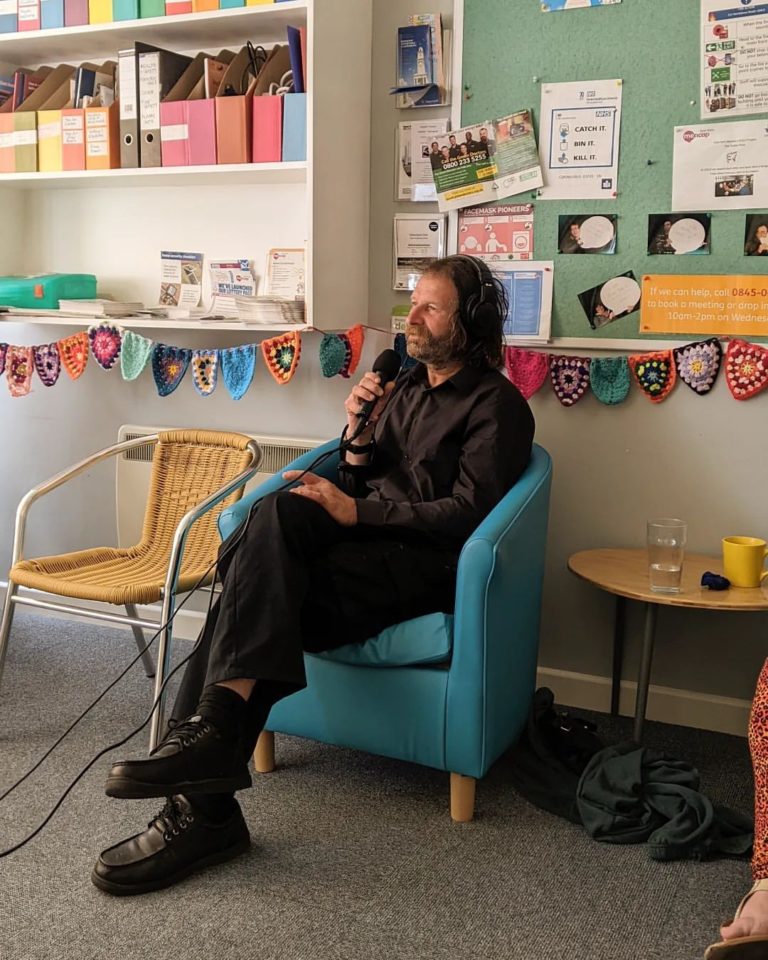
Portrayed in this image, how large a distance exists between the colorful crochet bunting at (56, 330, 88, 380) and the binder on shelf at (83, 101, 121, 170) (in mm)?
497

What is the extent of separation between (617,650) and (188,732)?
4.17ft

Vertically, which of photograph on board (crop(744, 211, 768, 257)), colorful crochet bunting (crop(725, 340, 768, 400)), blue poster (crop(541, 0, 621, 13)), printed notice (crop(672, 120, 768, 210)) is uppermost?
blue poster (crop(541, 0, 621, 13))

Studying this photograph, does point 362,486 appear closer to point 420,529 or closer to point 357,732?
point 420,529

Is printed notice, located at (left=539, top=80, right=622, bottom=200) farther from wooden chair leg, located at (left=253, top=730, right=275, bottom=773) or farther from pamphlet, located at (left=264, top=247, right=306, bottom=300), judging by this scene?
wooden chair leg, located at (left=253, top=730, right=275, bottom=773)

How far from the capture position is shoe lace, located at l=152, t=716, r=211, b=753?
1.93 metres

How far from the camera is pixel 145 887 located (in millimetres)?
1919

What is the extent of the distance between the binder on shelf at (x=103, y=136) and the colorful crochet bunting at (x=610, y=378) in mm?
1463

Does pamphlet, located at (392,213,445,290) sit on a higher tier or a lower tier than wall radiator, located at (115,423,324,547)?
higher

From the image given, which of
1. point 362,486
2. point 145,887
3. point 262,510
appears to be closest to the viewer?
point 145,887

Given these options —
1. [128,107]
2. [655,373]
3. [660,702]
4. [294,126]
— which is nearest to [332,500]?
[655,373]

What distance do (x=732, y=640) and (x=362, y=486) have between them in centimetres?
106

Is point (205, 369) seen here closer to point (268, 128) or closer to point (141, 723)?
point (268, 128)

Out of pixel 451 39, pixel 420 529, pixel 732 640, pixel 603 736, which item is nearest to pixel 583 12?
pixel 451 39

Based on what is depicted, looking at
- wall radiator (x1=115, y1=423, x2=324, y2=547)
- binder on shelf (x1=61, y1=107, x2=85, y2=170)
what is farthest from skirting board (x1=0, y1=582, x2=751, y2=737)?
binder on shelf (x1=61, y1=107, x2=85, y2=170)
